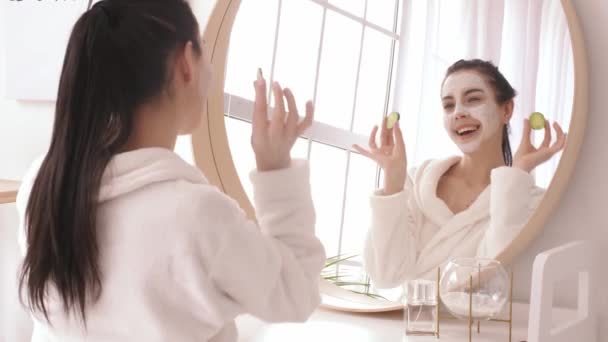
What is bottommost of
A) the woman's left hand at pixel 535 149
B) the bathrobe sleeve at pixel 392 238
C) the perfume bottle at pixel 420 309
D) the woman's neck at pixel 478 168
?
the perfume bottle at pixel 420 309

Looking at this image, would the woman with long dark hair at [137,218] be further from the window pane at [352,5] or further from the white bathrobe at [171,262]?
the window pane at [352,5]

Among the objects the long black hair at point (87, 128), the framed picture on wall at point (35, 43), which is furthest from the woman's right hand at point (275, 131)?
the framed picture on wall at point (35, 43)

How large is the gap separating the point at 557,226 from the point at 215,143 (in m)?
0.63

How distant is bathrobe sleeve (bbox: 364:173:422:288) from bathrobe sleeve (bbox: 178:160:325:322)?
0.36m

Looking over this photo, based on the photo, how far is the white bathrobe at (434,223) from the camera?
1.17m

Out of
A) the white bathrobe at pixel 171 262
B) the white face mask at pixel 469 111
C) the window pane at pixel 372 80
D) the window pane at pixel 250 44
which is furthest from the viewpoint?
the window pane at pixel 250 44

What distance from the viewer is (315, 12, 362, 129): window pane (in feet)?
4.40

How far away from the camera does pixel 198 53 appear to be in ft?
2.90

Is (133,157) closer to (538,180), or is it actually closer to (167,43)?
(167,43)

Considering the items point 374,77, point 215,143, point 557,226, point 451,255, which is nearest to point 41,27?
point 215,143

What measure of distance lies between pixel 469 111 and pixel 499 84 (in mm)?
61

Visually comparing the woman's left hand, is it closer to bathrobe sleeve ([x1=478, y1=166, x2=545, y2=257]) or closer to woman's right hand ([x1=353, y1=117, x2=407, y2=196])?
bathrobe sleeve ([x1=478, y1=166, x2=545, y2=257])

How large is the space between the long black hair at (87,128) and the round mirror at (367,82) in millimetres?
523

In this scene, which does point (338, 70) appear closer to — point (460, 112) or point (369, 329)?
point (460, 112)
